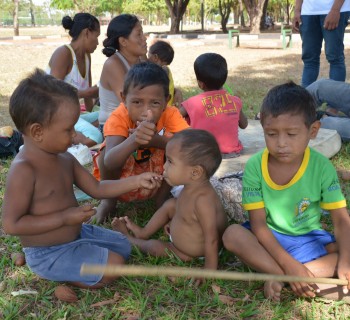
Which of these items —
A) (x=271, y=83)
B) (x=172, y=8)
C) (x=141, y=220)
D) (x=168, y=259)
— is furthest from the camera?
(x=172, y=8)

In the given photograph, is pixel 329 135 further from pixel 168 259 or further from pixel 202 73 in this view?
pixel 168 259

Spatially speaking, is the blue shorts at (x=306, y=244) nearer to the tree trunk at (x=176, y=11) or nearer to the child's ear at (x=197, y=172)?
the child's ear at (x=197, y=172)

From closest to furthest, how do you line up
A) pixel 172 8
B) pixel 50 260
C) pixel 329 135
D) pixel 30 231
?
pixel 30 231 → pixel 50 260 → pixel 329 135 → pixel 172 8

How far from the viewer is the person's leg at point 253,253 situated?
6.84ft

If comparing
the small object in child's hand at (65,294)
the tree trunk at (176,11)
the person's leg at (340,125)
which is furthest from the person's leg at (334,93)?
the tree trunk at (176,11)

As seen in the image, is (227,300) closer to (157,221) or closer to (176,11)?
(157,221)

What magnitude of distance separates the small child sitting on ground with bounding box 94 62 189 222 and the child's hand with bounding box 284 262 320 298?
0.96 meters

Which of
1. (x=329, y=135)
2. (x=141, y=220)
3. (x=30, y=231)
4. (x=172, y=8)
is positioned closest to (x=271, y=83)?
(x=329, y=135)

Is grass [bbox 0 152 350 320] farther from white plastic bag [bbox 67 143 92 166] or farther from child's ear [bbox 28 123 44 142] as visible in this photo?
white plastic bag [bbox 67 143 92 166]

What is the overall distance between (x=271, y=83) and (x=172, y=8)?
20557 millimetres

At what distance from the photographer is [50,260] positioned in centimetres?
217

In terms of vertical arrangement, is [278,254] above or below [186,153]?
below

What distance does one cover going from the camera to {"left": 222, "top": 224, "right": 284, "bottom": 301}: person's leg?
2084 mm

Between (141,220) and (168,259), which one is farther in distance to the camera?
(141,220)
